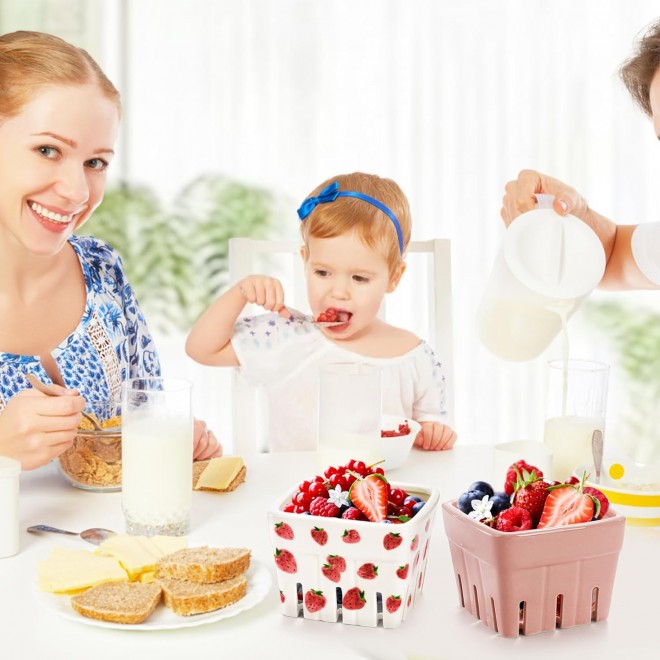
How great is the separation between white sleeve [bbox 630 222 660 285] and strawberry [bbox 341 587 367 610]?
50.1 inches

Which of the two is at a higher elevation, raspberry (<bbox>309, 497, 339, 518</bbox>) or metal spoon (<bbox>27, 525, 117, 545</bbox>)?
raspberry (<bbox>309, 497, 339, 518</bbox>)

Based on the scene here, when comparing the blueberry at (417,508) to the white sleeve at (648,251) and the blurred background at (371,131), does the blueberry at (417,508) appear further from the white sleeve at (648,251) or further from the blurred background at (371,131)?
the blurred background at (371,131)

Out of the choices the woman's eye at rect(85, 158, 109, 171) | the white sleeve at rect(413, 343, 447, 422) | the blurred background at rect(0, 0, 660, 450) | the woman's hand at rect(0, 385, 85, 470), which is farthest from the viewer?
the blurred background at rect(0, 0, 660, 450)

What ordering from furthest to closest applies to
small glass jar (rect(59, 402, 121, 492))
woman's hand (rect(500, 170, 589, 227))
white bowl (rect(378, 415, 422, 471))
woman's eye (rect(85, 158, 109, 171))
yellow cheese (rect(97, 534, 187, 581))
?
woman's hand (rect(500, 170, 589, 227))
woman's eye (rect(85, 158, 109, 171))
white bowl (rect(378, 415, 422, 471))
small glass jar (rect(59, 402, 121, 492))
yellow cheese (rect(97, 534, 187, 581))

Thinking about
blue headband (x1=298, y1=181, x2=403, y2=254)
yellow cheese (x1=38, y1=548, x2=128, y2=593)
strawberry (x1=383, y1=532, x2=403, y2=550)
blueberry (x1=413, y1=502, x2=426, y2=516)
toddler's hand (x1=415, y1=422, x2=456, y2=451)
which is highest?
blue headband (x1=298, y1=181, x2=403, y2=254)

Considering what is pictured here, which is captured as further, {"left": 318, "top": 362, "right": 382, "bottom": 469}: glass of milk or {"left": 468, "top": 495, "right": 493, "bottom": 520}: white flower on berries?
{"left": 318, "top": 362, "right": 382, "bottom": 469}: glass of milk

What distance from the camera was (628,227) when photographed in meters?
2.02

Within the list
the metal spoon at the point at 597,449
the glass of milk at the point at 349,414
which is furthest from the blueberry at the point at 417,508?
the metal spoon at the point at 597,449

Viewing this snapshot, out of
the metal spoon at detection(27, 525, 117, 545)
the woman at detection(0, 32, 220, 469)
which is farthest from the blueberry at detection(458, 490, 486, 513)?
the woman at detection(0, 32, 220, 469)

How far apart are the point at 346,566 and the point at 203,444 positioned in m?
0.67

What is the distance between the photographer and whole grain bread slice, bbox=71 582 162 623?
83cm

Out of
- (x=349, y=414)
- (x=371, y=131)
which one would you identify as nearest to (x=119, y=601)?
(x=349, y=414)

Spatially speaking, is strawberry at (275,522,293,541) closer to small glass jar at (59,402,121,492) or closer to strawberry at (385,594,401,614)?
strawberry at (385,594,401,614)

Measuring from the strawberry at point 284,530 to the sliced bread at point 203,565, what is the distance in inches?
3.2
